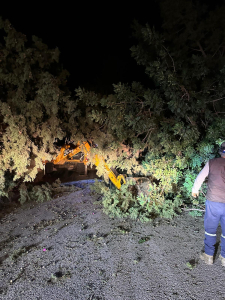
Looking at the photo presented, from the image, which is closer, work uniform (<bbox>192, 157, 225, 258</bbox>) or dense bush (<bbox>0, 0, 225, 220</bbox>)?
work uniform (<bbox>192, 157, 225, 258</bbox>)

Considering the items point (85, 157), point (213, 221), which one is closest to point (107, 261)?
point (213, 221)

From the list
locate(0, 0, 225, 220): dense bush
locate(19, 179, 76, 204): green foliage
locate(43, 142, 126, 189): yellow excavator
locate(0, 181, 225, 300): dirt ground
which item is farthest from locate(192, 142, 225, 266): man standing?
locate(19, 179, 76, 204): green foliage

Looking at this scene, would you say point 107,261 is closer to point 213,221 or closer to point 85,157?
point 213,221

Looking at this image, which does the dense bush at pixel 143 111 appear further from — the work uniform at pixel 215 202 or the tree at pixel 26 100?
the work uniform at pixel 215 202

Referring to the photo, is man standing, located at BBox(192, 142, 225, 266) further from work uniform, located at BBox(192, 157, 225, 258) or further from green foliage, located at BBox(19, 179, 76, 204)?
green foliage, located at BBox(19, 179, 76, 204)

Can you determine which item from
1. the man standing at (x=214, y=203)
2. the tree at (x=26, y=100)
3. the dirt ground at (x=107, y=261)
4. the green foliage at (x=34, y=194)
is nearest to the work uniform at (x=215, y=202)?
the man standing at (x=214, y=203)

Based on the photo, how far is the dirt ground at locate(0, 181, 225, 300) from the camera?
2.88m

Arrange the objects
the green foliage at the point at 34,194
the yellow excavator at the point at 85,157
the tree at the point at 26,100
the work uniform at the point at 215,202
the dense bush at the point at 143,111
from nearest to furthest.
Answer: the work uniform at the point at 215,202
the dense bush at the point at 143,111
the tree at the point at 26,100
the yellow excavator at the point at 85,157
the green foliage at the point at 34,194

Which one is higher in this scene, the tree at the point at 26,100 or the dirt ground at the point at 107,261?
the tree at the point at 26,100

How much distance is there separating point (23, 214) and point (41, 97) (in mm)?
4454

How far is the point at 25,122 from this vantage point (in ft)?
21.1

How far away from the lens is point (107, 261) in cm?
362

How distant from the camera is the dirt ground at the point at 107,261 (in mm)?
2879

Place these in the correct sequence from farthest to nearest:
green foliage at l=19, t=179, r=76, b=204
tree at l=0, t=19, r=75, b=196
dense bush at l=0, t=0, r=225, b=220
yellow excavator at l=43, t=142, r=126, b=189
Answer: green foliage at l=19, t=179, r=76, b=204, yellow excavator at l=43, t=142, r=126, b=189, tree at l=0, t=19, r=75, b=196, dense bush at l=0, t=0, r=225, b=220
